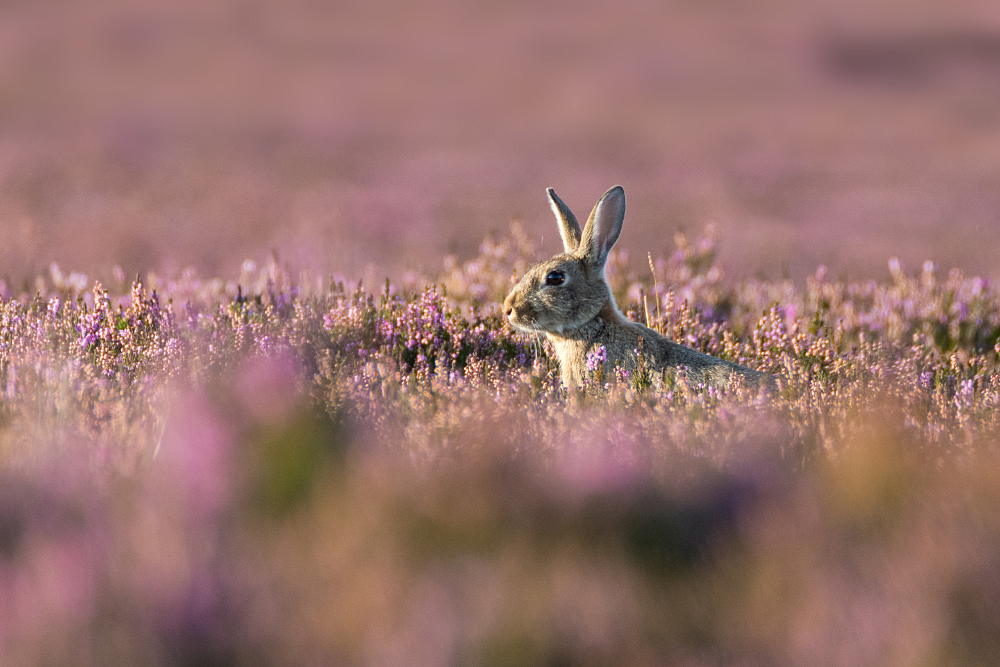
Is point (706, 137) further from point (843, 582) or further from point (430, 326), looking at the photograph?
point (843, 582)

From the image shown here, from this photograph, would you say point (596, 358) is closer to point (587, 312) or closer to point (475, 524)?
point (587, 312)

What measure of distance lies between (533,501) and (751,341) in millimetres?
4371

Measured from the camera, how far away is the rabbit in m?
5.45

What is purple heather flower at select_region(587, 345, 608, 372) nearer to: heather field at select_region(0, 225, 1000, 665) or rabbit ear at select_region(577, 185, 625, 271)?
rabbit ear at select_region(577, 185, 625, 271)

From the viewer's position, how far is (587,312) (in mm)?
5770

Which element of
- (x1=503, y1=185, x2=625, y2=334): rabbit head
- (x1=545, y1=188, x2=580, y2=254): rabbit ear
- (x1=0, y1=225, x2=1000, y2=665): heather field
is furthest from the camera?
(x1=545, y1=188, x2=580, y2=254): rabbit ear

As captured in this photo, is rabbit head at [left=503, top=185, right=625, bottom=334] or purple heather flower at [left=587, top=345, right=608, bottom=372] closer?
purple heather flower at [left=587, top=345, right=608, bottom=372]

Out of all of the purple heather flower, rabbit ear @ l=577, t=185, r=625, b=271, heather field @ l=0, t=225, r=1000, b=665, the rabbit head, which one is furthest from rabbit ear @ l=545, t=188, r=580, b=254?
heather field @ l=0, t=225, r=1000, b=665

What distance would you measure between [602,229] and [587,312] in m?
0.59

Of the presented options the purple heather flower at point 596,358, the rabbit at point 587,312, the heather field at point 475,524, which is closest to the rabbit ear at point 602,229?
the rabbit at point 587,312

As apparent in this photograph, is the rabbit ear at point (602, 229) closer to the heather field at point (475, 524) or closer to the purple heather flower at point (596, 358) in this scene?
the purple heather flower at point (596, 358)

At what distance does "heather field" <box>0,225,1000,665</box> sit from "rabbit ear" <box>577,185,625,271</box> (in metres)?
2.05

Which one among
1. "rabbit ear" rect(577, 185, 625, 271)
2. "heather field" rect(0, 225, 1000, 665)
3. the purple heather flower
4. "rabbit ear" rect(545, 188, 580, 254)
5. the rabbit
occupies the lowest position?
"heather field" rect(0, 225, 1000, 665)

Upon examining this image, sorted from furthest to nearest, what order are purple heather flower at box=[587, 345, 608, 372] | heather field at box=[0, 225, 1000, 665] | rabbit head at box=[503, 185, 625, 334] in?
1. rabbit head at box=[503, 185, 625, 334]
2. purple heather flower at box=[587, 345, 608, 372]
3. heather field at box=[0, 225, 1000, 665]
